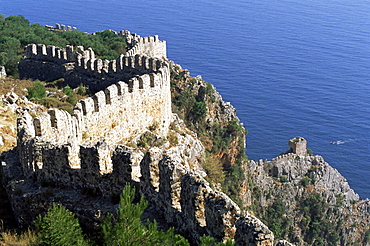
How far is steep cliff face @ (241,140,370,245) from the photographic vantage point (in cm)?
6388

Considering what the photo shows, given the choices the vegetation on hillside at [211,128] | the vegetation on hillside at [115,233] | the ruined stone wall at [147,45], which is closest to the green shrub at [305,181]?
the vegetation on hillside at [211,128]

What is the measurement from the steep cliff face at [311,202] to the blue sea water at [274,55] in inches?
216

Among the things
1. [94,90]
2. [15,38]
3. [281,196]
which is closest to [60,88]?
[94,90]

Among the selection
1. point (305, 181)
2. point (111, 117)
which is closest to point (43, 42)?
point (111, 117)

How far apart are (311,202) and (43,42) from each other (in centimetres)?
4269

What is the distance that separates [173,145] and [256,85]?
75752 mm

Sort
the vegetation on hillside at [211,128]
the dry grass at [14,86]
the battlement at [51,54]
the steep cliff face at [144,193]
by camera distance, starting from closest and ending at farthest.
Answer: the steep cliff face at [144,193], the dry grass at [14,86], the battlement at [51,54], the vegetation on hillside at [211,128]

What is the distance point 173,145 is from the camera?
25.0 meters

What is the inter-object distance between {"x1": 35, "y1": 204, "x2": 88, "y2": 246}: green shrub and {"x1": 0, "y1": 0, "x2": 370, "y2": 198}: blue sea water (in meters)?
67.6

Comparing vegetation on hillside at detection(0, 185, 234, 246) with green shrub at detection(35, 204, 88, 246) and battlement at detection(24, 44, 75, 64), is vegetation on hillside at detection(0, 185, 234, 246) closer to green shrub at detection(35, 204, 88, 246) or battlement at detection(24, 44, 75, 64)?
green shrub at detection(35, 204, 88, 246)

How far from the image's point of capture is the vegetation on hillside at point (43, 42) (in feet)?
114

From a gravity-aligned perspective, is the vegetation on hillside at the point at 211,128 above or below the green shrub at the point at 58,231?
below

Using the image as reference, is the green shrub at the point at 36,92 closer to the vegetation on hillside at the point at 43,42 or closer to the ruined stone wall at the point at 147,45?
the vegetation on hillside at the point at 43,42

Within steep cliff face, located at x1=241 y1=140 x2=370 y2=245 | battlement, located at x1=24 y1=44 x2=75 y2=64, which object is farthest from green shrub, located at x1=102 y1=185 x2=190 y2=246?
steep cliff face, located at x1=241 y1=140 x2=370 y2=245
